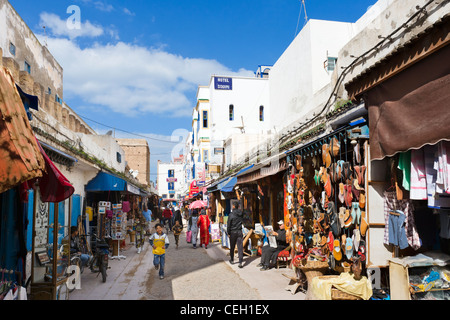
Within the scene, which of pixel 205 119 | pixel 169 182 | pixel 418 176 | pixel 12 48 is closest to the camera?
pixel 418 176

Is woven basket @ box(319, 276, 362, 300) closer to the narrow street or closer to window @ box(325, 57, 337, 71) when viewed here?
the narrow street

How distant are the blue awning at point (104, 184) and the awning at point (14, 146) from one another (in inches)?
377

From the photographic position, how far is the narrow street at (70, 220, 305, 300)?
705 centimetres

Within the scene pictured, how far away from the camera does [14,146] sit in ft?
10.4

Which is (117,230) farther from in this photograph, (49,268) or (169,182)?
(169,182)

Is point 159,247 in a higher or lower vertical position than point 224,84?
lower

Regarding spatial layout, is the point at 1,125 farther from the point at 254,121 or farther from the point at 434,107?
the point at 254,121

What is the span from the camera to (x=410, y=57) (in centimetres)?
419

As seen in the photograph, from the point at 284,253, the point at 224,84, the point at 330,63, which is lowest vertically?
the point at 284,253

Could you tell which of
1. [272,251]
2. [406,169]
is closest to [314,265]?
[406,169]

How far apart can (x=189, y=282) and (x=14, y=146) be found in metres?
6.07

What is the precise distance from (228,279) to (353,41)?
649 centimetres

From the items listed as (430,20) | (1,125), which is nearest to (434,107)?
(430,20)

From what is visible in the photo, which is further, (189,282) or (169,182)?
(169,182)
